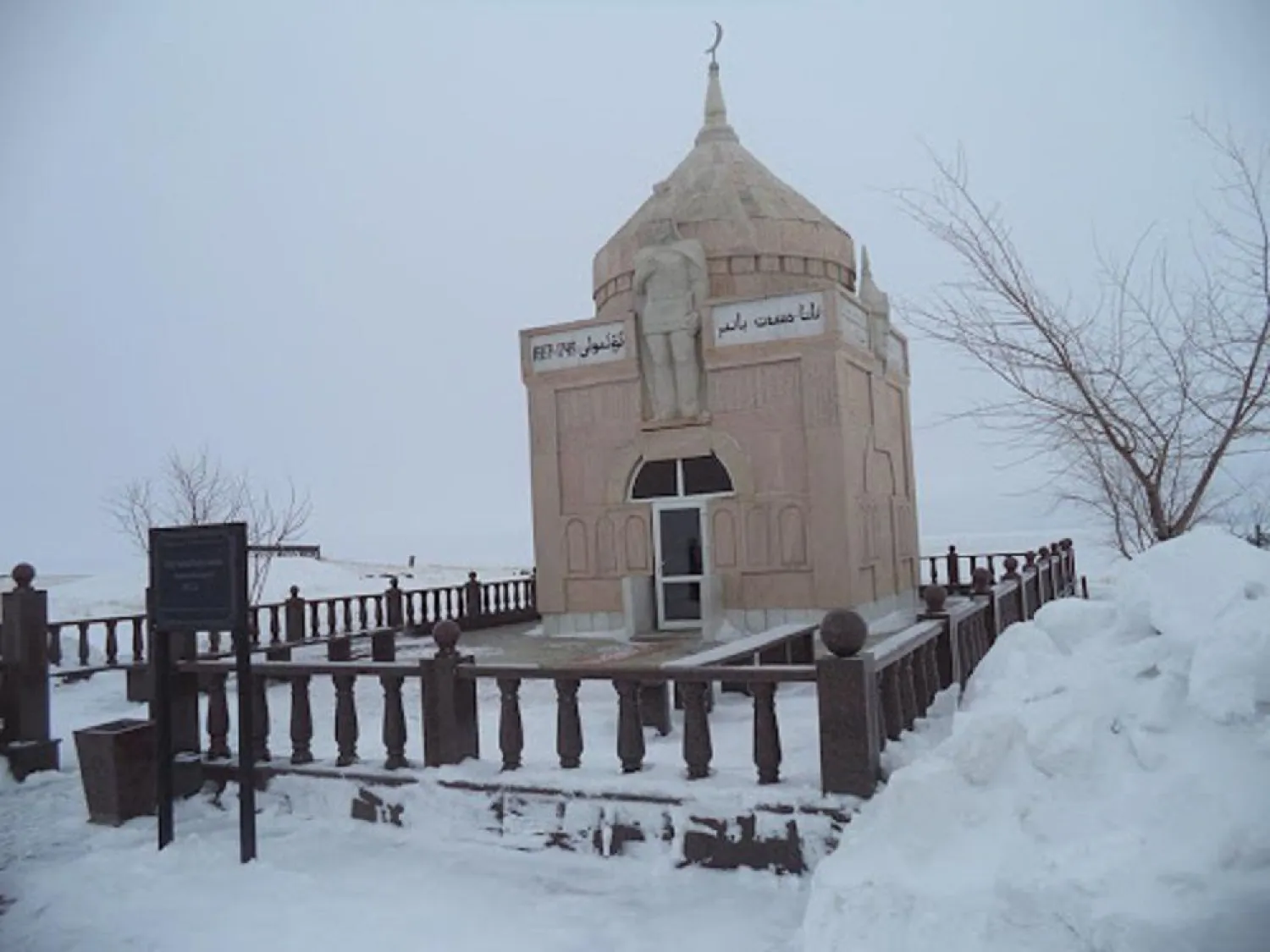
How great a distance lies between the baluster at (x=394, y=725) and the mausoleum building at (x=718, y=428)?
8268 millimetres

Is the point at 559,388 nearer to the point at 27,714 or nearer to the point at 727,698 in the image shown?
the point at 727,698

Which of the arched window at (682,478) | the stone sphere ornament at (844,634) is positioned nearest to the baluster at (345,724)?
the stone sphere ornament at (844,634)

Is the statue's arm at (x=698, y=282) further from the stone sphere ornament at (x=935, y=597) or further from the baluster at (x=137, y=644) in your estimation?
the baluster at (x=137, y=644)

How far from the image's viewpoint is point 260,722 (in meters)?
6.89

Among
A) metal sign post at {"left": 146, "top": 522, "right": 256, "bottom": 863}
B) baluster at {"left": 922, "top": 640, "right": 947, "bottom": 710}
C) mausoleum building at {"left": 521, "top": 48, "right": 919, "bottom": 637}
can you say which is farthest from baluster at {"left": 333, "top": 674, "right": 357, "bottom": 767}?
mausoleum building at {"left": 521, "top": 48, "right": 919, "bottom": 637}

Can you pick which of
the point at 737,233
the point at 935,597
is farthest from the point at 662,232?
the point at 935,597

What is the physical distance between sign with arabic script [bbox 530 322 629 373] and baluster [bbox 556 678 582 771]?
1010cm

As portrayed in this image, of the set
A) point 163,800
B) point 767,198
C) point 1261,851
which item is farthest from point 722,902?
point 767,198

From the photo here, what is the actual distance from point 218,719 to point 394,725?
1.60 metres

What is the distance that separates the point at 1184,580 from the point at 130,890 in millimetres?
5992

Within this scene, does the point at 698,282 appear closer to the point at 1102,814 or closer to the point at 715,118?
the point at 715,118

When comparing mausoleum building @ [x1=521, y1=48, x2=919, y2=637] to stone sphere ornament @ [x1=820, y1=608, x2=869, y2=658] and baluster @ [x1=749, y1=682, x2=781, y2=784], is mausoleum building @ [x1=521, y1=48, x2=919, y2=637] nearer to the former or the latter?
baluster @ [x1=749, y1=682, x2=781, y2=784]

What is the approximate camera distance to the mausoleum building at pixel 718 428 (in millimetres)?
14172

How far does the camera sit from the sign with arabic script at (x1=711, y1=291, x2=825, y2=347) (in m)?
14.1
